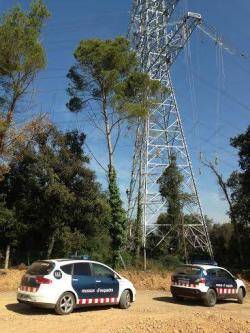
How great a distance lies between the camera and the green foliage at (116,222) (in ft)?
99.0

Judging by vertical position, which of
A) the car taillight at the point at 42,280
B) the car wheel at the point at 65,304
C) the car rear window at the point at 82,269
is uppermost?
the car rear window at the point at 82,269

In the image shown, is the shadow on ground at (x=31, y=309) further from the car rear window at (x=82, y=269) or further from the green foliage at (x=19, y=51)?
the green foliage at (x=19, y=51)

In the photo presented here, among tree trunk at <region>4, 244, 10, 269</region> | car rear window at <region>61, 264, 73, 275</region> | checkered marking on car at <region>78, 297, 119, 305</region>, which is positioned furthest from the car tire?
tree trunk at <region>4, 244, 10, 269</region>

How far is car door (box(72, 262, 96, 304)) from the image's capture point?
16.0 meters

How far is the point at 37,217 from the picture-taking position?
30.8 metres

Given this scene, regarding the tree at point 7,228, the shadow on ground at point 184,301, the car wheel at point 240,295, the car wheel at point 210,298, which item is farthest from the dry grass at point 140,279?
the car wheel at point 210,298

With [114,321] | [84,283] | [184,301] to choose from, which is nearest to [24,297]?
[84,283]

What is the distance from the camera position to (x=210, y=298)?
20.4 meters

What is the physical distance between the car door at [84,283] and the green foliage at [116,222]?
1335 centimetres

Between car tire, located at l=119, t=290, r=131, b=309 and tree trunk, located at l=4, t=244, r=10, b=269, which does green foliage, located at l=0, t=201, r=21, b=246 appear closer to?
tree trunk, located at l=4, t=244, r=10, b=269

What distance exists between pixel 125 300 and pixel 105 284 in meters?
1.13

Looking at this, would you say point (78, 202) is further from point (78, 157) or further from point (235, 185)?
point (235, 185)

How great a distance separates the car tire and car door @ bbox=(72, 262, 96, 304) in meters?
1.45

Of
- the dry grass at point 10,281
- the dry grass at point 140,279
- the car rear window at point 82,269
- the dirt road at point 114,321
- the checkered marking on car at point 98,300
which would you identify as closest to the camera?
the dirt road at point 114,321
